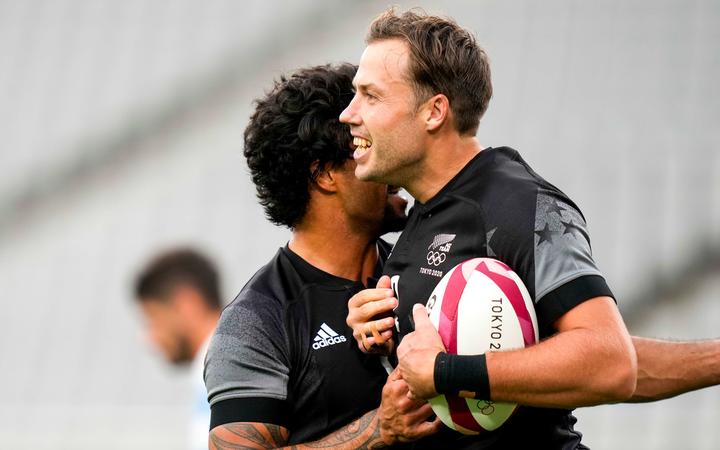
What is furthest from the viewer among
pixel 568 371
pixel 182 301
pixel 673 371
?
pixel 182 301

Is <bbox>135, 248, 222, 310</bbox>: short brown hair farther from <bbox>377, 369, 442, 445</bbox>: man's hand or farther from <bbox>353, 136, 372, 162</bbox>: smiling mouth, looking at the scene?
<bbox>377, 369, 442, 445</bbox>: man's hand

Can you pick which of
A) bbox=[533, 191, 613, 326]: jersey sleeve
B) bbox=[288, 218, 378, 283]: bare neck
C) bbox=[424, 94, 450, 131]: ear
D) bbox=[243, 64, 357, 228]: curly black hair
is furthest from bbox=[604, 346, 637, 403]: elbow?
bbox=[243, 64, 357, 228]: curly black hair

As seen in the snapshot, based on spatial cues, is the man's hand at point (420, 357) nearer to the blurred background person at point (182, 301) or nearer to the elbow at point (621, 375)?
the elbow at point (621, 375)

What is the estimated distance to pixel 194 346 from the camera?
6.76 metres

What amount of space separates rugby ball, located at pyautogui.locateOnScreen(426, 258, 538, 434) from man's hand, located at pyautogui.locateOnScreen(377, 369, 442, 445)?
0.13m

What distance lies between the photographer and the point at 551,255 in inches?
128

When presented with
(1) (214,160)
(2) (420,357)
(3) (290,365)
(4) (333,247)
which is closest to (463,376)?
(2) (420,357)

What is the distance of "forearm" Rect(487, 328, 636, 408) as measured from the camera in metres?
3.04

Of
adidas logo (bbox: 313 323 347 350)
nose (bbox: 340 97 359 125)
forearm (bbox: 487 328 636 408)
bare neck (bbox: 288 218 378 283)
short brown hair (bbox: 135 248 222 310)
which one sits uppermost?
nose (bbox: 340 97 359 125)

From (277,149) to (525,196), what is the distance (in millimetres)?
1151

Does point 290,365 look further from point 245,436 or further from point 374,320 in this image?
point 374,320

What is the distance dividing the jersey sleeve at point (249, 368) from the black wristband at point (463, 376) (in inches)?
33.4

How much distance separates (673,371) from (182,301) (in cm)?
340

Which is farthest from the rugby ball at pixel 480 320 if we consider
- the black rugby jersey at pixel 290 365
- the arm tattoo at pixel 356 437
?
the black rugby jersey at pixel 290 365
